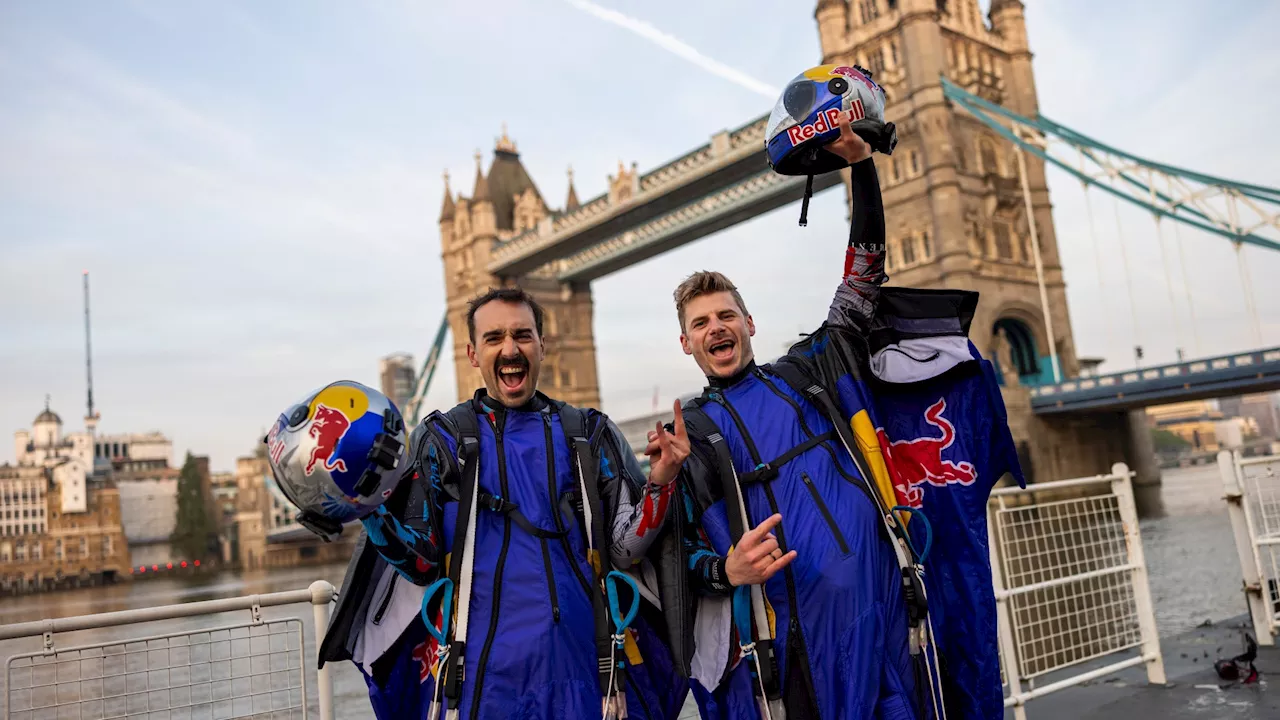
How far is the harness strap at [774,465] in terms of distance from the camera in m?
1.86

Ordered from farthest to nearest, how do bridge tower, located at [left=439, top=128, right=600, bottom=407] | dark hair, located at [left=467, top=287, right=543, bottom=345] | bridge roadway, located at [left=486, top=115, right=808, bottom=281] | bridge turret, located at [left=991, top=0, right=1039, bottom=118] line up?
bridge tower, located at [left=439, top=128, right=600, bottom=407] → bridge roadway, located at [left=486, top=115, right=808, bottom=281] → bridge turret, located at [left=991, top=0, right=1039, bottom=118] → dark hair, located at [left=467, top=287, right=543, bottom=345]

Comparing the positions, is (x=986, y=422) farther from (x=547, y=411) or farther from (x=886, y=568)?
(x=547, y=411)

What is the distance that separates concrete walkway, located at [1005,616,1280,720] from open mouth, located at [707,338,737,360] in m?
2.39

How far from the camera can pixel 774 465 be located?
6.11ft

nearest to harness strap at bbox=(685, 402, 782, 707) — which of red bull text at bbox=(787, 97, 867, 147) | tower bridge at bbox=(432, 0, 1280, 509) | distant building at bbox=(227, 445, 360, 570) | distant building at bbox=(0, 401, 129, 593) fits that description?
red bull text at bbox=(787, 97, 867, 147)

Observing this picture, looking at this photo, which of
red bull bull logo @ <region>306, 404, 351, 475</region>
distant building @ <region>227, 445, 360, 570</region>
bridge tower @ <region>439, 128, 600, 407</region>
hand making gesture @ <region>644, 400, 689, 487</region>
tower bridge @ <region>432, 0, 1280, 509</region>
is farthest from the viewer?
distant building @ <region>227, 445, 360, 570</region>

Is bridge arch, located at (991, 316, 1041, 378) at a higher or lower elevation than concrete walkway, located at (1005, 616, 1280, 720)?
higher

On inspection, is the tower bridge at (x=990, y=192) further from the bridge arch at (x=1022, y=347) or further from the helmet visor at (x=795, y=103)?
the helmet visor at (x=795, y=103)

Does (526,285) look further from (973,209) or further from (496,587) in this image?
(496,587)

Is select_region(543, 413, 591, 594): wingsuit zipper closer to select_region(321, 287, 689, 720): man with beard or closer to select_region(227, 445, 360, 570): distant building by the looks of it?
select_region(321, 287, 689, 720): man with beard

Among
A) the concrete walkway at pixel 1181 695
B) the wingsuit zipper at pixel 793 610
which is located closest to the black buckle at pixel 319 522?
the wingsuit zipper at pixel 793 610

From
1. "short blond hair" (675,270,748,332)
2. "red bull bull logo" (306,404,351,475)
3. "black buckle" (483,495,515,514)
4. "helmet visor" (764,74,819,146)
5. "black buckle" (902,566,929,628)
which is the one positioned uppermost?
"helmet visor" (764,74,819,146)

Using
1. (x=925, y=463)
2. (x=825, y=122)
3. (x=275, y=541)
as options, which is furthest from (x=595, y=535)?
(x=275, y=541)

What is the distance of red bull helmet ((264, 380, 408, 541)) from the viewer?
1.55 meters
